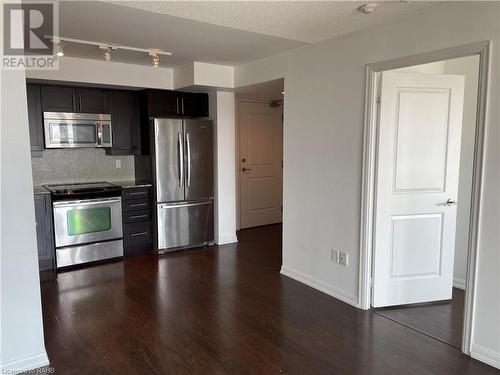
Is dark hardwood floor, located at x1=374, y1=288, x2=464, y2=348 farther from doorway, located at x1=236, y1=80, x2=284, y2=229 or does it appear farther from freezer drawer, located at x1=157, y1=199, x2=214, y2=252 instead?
doorway, located at x1=236, y1=80, x2=284, y2=229

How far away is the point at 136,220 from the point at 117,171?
84cm

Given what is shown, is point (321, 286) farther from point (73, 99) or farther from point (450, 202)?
point (73, 99)

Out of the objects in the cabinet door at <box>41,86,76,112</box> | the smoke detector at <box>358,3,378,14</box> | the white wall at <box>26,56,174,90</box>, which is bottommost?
the cabinet door at <box>41,86,76,112</box>

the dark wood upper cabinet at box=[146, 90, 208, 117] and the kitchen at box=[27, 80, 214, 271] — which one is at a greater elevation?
the dark wood upper cabinet at box=[146, 90, 208, 117]

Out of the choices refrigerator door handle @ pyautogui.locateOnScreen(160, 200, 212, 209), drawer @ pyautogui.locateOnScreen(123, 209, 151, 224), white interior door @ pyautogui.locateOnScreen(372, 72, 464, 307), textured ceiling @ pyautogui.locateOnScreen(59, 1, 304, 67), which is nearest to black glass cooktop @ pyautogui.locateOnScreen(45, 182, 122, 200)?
drawer @ pyautogui.locateOnScreen(123, 209, 151, 224)

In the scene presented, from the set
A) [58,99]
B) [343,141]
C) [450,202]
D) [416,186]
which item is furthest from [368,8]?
[58,99]

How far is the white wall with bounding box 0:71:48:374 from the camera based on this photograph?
7.15 ft

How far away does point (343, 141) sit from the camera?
3363mm

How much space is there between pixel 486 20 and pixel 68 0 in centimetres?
265

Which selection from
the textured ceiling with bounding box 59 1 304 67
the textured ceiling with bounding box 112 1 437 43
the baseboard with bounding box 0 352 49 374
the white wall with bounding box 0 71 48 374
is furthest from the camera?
the textured ceiling with bounding box 59 1 304 67

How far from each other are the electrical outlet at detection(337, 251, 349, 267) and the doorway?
2.95 meters

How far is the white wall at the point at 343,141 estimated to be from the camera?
2.38 metres

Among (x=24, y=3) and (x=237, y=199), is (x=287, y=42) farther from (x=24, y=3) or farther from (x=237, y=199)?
(x=237, y=199)

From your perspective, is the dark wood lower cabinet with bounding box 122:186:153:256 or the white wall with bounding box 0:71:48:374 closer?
the white wall with bounding box 0:71:48:374
